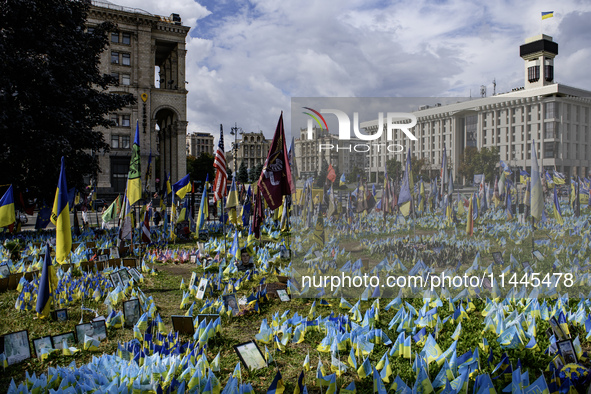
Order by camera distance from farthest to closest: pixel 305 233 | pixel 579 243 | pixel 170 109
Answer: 1. pixel 170 109
2. pixel 305 233
3. pixel 579 243

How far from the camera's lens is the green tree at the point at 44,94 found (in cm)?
1730

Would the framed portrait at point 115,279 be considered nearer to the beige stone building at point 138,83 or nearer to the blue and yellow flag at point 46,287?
the blue and yellow flag at point 46,287

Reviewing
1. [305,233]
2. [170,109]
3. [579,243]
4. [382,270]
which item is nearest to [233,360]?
[382,270]

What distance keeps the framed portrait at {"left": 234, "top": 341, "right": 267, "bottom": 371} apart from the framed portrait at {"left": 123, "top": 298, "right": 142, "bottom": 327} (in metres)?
2.68

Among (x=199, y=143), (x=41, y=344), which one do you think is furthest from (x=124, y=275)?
(x=199, y=143)

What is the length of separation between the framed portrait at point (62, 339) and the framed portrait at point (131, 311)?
97 centimetres

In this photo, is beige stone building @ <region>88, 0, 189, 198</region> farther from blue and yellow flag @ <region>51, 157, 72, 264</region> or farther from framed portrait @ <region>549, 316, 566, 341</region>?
framed portrait @ <region>549, 316, 566, 341</region>

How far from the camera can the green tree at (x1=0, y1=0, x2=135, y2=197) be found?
1730 cm

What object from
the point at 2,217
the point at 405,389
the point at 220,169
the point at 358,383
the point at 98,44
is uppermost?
the point at 98,44

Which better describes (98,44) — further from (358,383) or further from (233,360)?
(358,383)

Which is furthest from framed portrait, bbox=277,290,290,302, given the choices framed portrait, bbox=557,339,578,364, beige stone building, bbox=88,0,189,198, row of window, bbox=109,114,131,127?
row of window, bbox=109,114,131,127

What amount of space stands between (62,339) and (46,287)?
5.14 feet

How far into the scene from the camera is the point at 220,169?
44.3ft

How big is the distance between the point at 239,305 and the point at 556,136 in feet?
27.3
